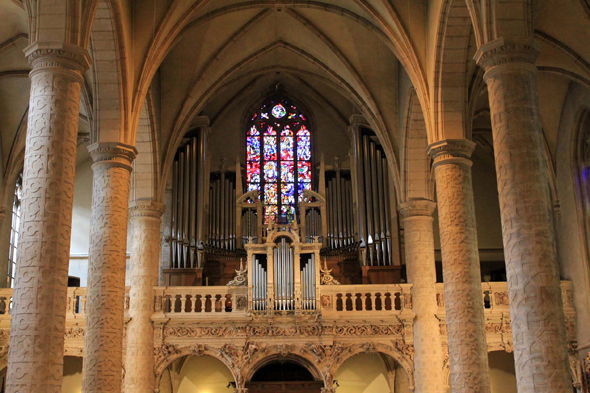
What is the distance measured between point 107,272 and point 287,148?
37.9 ft

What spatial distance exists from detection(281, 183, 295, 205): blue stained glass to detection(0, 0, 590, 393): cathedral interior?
7 centimetres

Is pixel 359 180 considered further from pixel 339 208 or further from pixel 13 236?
pixel 13 236

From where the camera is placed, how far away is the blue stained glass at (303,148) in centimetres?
2427

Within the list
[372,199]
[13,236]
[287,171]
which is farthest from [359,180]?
[13,236]

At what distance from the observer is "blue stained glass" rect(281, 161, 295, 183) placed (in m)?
23.9

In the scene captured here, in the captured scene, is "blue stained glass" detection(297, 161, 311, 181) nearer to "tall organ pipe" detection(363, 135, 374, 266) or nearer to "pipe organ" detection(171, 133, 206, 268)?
"tall organ pipe" detection(363, 135, 374, 266)

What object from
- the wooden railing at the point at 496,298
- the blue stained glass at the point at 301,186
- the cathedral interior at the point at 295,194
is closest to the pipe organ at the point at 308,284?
the cathedral interior at the point at 295,194

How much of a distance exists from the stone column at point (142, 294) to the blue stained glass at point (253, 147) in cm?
562

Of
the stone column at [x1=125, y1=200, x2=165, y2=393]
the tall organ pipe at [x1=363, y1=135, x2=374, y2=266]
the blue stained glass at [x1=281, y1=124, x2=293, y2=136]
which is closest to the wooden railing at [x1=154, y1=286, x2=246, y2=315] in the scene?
the stone column at [x1=125, y1=200, x2=165, y2=393]

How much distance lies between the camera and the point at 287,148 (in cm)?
2436

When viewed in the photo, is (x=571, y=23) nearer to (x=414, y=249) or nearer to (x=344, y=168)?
(x=414, y=249)

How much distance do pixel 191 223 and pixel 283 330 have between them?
464 cm

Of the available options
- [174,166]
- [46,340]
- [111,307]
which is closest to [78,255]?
[174,166]

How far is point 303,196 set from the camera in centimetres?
2214
